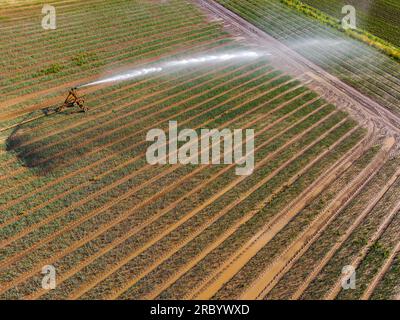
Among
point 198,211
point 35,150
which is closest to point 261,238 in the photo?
point 198,211

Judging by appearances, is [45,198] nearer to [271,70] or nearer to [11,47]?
[11,47]

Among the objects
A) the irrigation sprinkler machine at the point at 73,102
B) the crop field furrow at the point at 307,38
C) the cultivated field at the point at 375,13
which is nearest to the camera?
the irrigation sprinkler machine at the point at 73,102

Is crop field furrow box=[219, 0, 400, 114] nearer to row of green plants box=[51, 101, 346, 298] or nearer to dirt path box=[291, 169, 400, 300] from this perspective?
dirt path box=[291, 169, 400, 300]

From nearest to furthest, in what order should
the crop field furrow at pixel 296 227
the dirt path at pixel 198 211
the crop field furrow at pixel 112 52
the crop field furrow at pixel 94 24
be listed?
the dirt path at pixel 198 211 → the crop field furrow at pixel 296 227 → the crop field furrow at pixel 112 52 → the crop field furrow at pixel 94 24

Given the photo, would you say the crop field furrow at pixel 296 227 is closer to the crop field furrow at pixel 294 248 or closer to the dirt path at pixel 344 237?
the crop field furrow at pixel 294 248

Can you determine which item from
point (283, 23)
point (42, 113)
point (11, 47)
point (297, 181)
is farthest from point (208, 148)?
point (283, 23)

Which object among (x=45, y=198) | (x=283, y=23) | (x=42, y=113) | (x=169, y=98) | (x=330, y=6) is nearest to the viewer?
(x=45, y=198)

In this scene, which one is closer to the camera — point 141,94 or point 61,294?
point 61,294

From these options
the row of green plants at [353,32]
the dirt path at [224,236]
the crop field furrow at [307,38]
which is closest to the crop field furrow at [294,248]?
the dirt path at [224,236]
